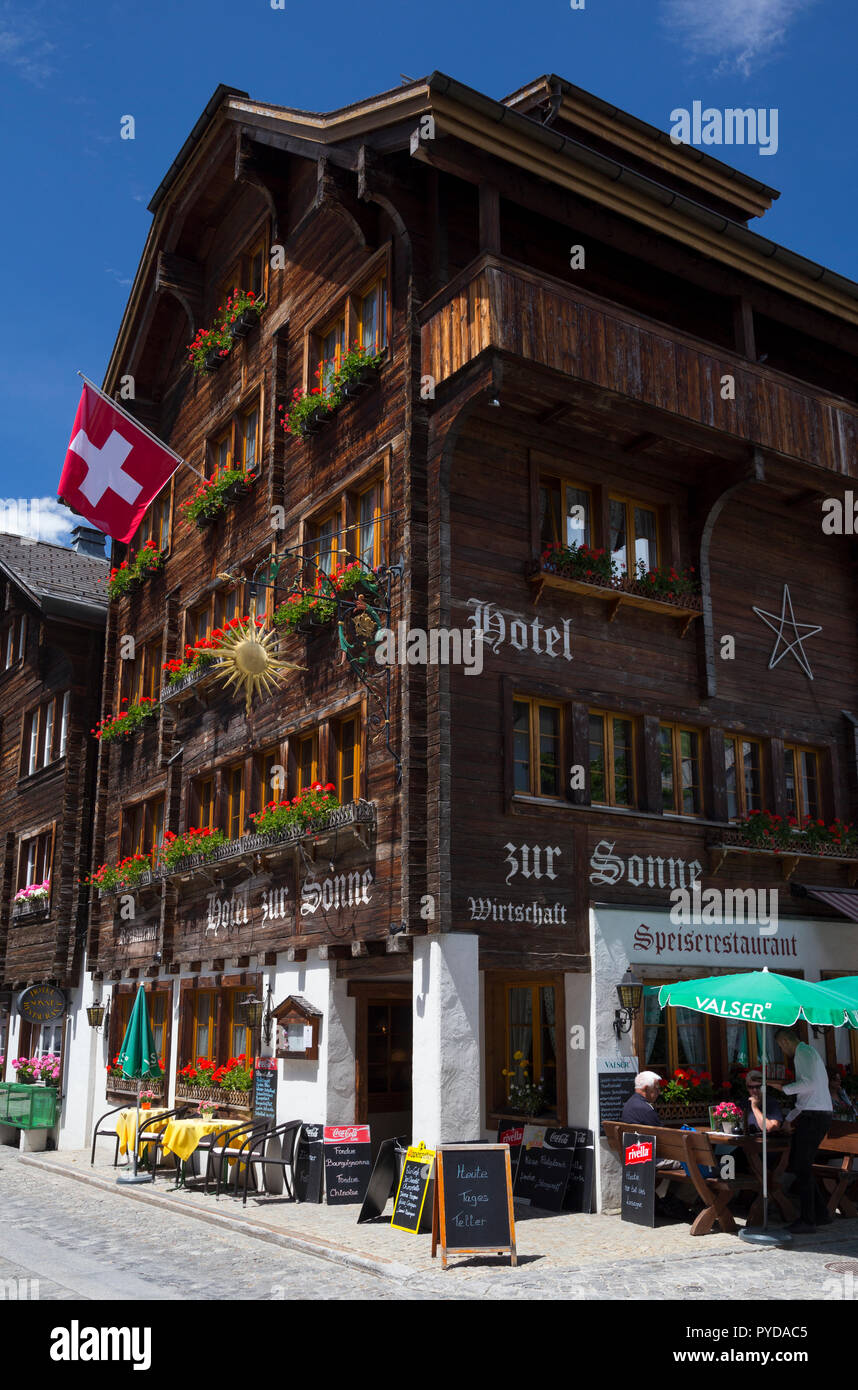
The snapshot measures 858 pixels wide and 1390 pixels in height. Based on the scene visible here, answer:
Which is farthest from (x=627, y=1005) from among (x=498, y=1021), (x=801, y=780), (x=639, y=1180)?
(x=801, y=780)

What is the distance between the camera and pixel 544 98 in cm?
1725

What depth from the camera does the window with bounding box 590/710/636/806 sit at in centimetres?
1554

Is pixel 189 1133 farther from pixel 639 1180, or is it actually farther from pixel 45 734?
pixel 45 734

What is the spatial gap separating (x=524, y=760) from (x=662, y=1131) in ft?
A: 14.8

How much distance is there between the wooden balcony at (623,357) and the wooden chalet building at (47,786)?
44.1ft

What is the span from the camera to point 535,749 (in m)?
15.0

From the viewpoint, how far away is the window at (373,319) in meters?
16.6

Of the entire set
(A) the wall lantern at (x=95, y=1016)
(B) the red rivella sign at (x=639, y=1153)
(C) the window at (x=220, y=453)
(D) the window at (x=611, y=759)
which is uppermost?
(C) the window at (x=220, y=453)

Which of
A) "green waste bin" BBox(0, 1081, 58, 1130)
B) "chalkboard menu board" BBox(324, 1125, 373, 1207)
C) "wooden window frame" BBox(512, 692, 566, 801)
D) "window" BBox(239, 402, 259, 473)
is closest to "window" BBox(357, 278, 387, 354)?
"window" BBox(239, 402, 259, 473)

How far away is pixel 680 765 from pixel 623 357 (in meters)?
5.24

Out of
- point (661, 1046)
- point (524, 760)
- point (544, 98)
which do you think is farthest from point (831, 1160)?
point (544, 98)

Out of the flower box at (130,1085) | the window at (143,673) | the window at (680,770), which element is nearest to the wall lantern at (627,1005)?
the window at (680,770)

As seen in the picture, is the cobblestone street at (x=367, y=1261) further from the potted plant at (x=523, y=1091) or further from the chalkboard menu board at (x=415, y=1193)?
the potted plant at (x=523, y=1091)

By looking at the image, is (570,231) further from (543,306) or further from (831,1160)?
(831,1160)
